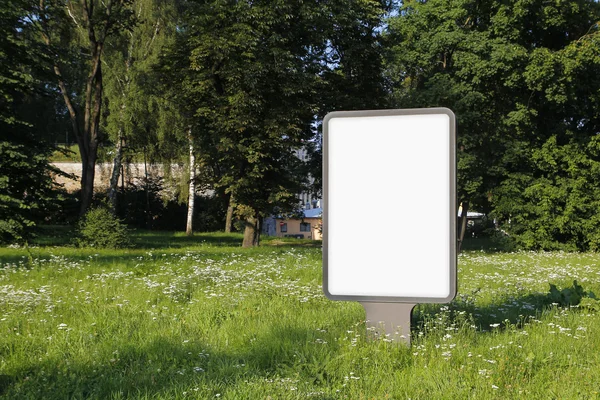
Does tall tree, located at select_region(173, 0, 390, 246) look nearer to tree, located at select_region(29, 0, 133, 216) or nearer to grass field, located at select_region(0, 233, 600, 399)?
tree, located at select_region(29, 0, 133, 216)

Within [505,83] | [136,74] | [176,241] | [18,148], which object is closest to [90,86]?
[18,148]

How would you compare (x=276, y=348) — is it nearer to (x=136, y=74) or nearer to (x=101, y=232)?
(x=101, y=232)

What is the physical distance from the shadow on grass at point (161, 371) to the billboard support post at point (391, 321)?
0.63 m

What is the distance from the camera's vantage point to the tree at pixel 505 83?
81.7 feet

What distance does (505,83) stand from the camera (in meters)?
25.2

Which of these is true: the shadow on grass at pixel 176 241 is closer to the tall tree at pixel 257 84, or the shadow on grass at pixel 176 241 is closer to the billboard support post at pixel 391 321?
the tall tree at pixel 257 84

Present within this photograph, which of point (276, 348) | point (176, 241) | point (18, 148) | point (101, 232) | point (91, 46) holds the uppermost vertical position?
point (91, 46)

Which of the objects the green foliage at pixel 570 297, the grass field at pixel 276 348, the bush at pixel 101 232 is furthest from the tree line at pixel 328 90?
the green foliage at pixel 570 297

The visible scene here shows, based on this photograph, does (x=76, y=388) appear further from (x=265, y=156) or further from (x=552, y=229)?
(x=552, y=229)

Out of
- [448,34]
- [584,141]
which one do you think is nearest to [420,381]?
[448,34]

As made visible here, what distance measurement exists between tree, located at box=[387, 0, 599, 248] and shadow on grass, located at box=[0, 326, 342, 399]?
68.9 ft

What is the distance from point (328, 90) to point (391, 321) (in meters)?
19.5

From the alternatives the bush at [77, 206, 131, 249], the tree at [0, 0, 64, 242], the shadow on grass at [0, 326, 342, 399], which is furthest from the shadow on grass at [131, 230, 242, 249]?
the shadow on grass at [0, 326, 342, 399]

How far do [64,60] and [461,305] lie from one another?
20.0m
